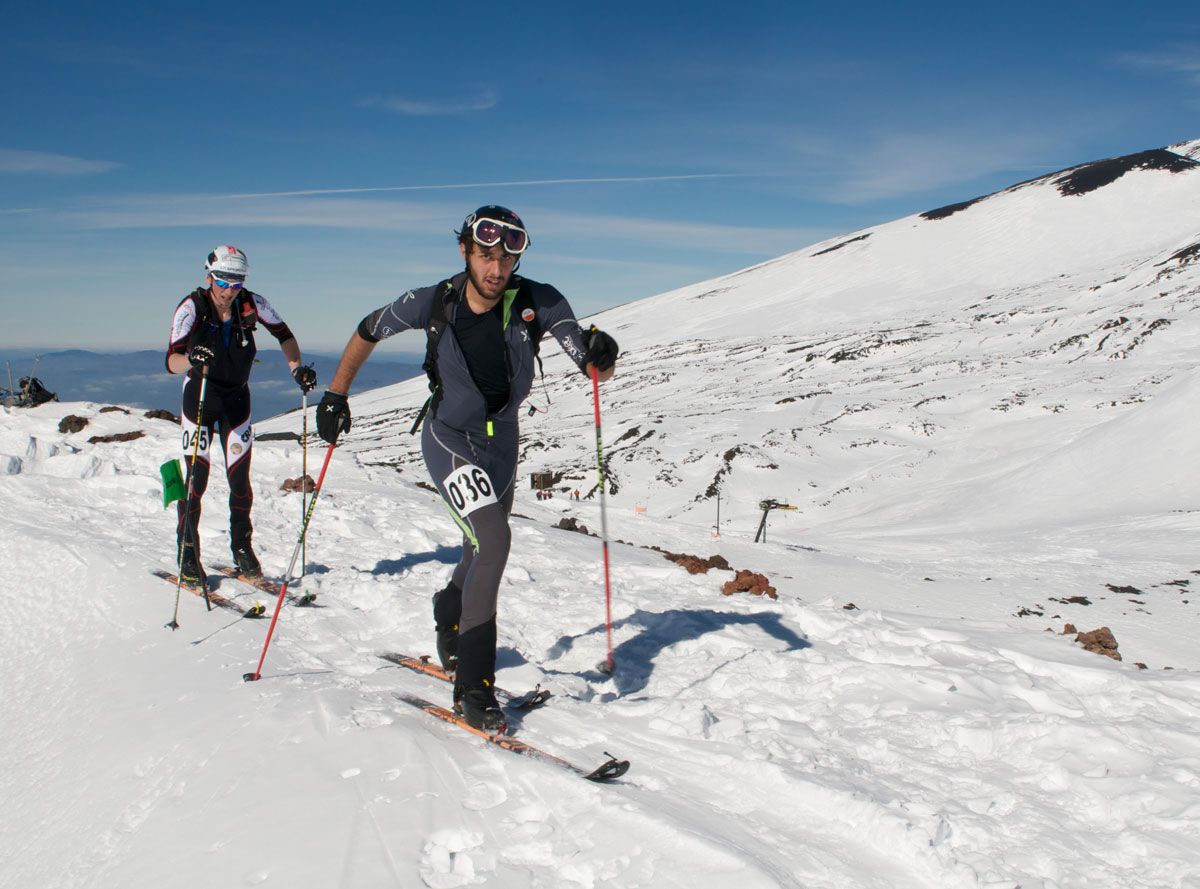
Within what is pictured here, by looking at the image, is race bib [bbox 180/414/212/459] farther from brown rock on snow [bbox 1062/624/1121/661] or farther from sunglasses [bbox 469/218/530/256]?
brown rock on snow [bbox 1062/624/1121/661]

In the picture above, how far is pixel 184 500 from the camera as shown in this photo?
8023mm

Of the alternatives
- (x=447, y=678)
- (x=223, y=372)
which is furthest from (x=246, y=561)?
(x=447, y=678)

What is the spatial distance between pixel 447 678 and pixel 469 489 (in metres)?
1.64

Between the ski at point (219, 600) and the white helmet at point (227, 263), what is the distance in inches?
114

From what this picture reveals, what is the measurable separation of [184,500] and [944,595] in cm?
961

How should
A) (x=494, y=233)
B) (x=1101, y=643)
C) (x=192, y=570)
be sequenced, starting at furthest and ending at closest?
(x=192, y=570) → (x=1101, y=643) → (x=494, y=233)

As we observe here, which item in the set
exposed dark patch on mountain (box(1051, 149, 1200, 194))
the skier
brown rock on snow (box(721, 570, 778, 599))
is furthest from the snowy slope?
exposed dark patch on mountain (box(1051, 149, 1200, 194))

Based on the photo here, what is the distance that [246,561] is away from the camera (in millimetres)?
8227

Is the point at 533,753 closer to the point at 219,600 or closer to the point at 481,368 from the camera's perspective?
the point at 481,368

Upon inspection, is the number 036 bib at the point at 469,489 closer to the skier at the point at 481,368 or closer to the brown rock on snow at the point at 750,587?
the skier at the point at 481,368

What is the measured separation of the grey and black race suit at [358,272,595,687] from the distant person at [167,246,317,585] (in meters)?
3.22

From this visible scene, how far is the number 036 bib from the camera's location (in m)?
4.94

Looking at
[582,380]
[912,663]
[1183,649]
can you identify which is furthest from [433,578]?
[582,380]

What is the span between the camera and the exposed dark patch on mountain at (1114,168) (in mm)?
98188
